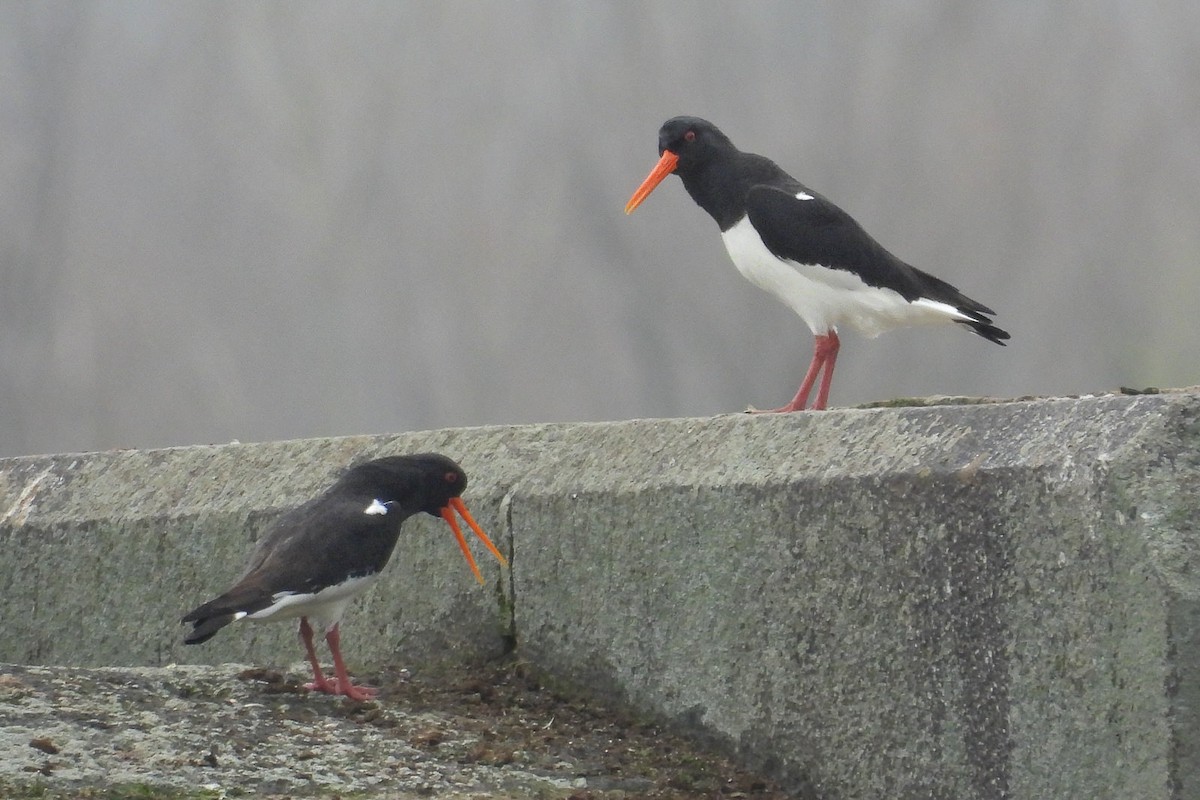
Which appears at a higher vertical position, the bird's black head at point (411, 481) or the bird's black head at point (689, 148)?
the bird's black head at point (689, 148)

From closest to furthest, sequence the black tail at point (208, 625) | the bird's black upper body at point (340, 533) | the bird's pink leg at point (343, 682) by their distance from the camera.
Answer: the black tail at point (208, 625) < the bird's black upper body at point (340, 533) < the bird's pink leg at point (343, 682)

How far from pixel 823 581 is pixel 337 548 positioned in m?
1.32

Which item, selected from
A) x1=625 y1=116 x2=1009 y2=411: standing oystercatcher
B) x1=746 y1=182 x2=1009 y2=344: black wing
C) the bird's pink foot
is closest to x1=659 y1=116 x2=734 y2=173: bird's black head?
x1=625 y1=116 x2=1009 y2=411: standing oystercatcher

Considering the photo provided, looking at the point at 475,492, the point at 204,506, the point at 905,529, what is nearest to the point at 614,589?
the point at 475,492

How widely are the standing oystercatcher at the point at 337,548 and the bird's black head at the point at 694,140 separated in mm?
1936

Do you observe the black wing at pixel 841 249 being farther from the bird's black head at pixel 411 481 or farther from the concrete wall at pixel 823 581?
the bird's black head at pixel 411 481

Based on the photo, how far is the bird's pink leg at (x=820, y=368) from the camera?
523 centimetres

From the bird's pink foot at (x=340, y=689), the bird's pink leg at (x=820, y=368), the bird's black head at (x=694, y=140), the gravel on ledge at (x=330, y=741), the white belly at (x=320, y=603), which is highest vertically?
the bird's black head at (x=694, y=140)

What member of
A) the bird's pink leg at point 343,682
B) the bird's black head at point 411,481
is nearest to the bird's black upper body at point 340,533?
the bird's black head at point 411,481

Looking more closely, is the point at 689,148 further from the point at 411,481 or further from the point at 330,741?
the point at 330,741

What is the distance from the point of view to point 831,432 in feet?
13.6

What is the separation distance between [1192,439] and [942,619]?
71cm

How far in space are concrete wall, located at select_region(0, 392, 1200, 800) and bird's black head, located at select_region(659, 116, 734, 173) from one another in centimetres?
163

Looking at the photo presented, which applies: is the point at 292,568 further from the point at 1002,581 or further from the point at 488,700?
the point at 1002,581
